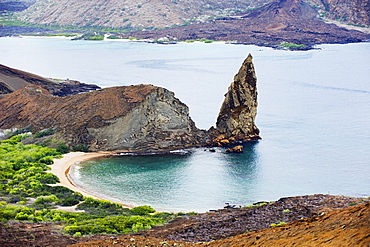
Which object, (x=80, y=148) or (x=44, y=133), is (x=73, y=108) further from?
(x=80, y=148)

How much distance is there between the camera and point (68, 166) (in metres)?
44.6

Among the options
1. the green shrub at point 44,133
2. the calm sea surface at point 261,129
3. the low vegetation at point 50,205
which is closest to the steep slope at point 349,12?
the calm sea surface at point 261,129

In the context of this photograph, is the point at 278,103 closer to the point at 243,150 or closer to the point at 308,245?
the point at 243,150

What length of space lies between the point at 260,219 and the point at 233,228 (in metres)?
2.10

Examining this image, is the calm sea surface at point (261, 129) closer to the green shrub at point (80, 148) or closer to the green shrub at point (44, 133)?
the green shrub at point (80, 148)

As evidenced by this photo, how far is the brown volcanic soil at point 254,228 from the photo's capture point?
15.9 m

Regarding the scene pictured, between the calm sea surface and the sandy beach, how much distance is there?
3.17ft

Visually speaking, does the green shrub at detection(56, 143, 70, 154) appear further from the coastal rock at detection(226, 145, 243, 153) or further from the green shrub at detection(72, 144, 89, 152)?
the coastal rock at detection(226, 145, 243, 153)

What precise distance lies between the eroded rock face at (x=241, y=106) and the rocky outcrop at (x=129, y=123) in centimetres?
270

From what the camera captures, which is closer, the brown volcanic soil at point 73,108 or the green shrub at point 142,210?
the green shrub at point 142,210

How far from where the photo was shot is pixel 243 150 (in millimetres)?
49094

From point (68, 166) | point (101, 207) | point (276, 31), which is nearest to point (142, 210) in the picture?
point (101, 207)

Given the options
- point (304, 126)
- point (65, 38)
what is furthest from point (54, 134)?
point (65, 38)

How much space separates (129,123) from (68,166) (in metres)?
7.66
